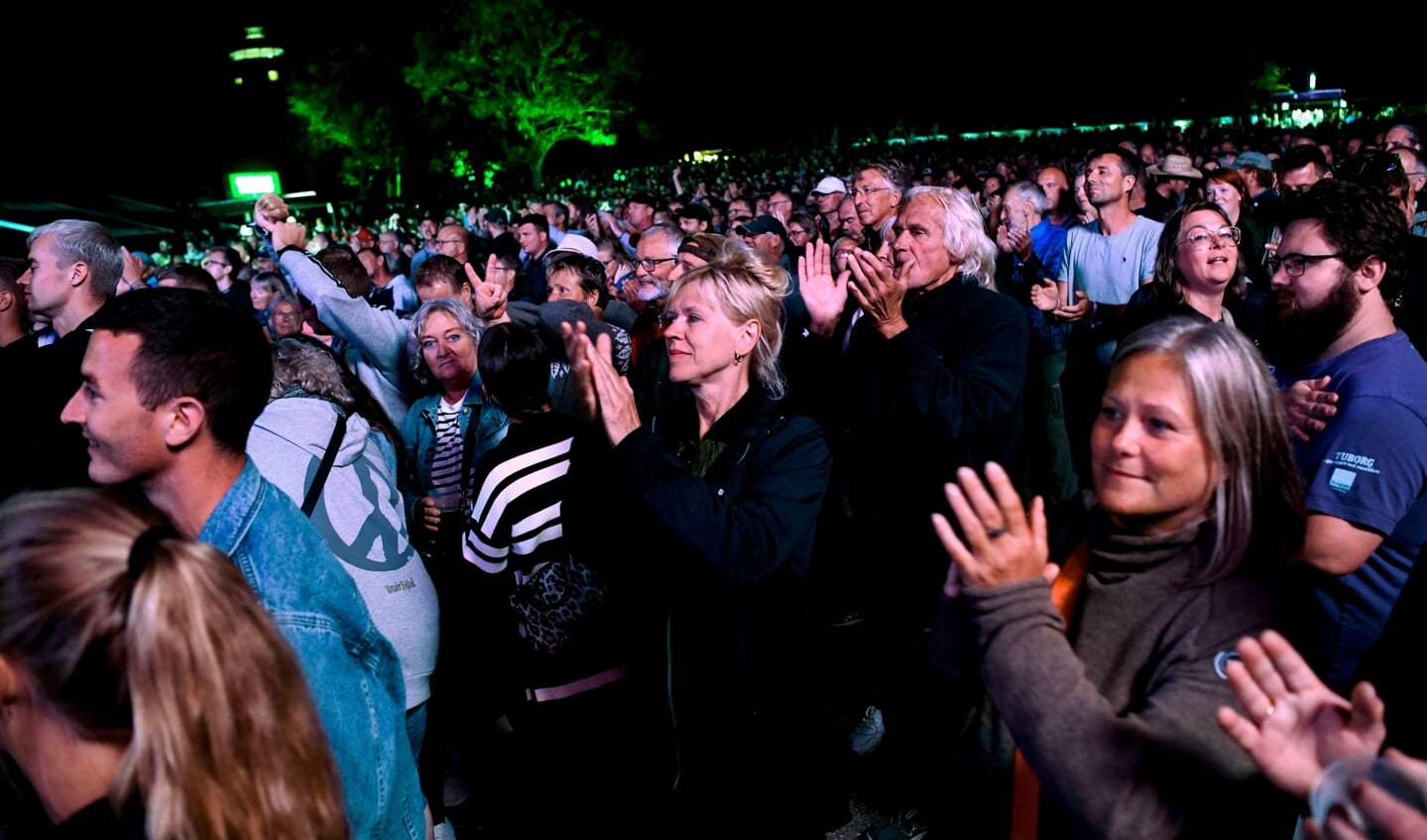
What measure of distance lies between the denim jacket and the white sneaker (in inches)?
77.4

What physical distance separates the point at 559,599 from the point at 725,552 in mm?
738

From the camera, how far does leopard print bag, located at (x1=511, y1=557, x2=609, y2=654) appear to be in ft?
9.48

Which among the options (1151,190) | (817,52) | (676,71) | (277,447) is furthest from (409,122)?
Answer: (277,447)

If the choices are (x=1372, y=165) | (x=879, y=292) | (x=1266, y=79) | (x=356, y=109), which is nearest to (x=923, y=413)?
(x=879, y=292)

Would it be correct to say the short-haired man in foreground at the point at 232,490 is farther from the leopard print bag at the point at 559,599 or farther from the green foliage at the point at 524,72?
the green foliage at the point at 524,72

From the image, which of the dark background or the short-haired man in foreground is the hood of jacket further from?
the dark background

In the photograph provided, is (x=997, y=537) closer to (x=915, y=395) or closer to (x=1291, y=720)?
(x=1291, y=720)

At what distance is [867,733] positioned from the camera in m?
3.86

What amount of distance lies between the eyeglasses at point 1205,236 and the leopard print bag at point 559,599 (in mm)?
2700

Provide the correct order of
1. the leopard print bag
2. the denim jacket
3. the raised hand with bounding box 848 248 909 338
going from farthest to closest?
the denim jacket
the raised hand with bounding box 848 248 909 338
the leopard print bag

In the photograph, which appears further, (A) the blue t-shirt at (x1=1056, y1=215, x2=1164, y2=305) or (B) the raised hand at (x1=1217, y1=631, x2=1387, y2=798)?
(A) the blue t-shirt at (x1=1056, y1=215, x2=1164, y2=305)

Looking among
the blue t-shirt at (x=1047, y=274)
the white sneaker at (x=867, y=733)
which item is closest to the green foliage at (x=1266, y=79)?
the blue t-shirt at (x=1047, y=274)

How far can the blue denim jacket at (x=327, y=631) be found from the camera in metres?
1.89

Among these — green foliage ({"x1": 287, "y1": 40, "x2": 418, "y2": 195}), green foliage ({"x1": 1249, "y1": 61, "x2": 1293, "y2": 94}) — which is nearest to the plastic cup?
green foliage ({"x1": 287, "y1": 40, "x2": 418, "y2": 195})
